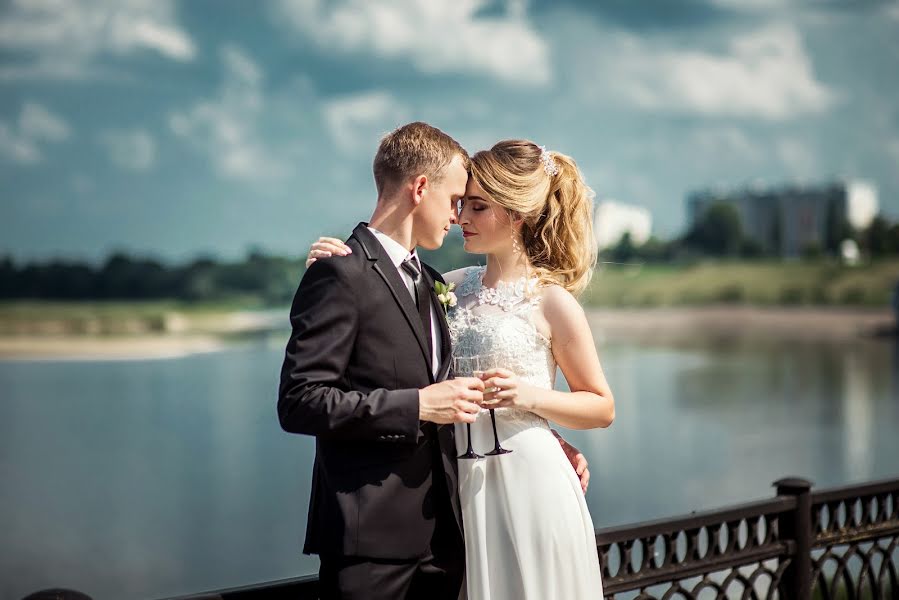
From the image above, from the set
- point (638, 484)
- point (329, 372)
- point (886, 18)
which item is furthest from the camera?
point (886, 18)

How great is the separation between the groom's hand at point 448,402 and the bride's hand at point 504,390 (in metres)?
0.11

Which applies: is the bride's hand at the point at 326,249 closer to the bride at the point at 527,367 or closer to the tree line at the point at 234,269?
the bride at the point at 527,367

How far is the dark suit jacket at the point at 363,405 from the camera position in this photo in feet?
6.30

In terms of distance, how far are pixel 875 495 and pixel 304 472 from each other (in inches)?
1391

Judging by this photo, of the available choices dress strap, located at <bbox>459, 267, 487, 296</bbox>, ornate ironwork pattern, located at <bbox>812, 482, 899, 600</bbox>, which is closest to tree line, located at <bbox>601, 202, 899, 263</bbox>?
ornate ironwork pattern, located at <bbox>812, 482, 899, 600</bbox>

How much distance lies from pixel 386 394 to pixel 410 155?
1.82ft

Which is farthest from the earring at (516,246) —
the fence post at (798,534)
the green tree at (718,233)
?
the green tree at (718,233)

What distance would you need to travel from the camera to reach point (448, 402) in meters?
1.96

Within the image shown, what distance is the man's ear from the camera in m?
2.13

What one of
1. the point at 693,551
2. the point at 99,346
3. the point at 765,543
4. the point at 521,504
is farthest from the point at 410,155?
the point at 99,346

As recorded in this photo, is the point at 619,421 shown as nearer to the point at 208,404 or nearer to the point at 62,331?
the point at 208,404

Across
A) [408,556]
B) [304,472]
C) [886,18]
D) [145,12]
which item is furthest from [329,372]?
[886,18]

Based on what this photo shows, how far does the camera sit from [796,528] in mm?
3246

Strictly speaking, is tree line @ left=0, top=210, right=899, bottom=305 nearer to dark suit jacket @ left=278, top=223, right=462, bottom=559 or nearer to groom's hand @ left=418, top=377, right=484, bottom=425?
dark suit jacket @ left=278, top=223, right=462, bottom=559
